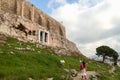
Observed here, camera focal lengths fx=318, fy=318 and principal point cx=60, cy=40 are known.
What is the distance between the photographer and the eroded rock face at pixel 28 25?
56.1 m

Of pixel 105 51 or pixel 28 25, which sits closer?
pixel 28 25

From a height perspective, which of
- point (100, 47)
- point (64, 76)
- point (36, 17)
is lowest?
point (64, 76)

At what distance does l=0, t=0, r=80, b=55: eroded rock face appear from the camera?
5611 centimetres

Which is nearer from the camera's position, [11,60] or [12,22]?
[11,60]

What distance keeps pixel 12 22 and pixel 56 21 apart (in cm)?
3465

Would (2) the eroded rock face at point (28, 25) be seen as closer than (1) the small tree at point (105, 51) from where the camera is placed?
Yes

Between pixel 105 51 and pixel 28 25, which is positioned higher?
pixel 28 25

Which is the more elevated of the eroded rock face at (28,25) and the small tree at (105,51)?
the eroded rock face at (28,25)

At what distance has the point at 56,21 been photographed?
9194 cm

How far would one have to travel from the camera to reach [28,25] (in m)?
63.2

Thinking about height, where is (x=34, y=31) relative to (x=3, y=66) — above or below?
above

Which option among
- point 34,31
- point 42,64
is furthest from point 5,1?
point 42,64

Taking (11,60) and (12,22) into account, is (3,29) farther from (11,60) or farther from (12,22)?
(11,60)

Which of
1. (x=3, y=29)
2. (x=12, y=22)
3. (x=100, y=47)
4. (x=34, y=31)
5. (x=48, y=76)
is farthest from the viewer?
(x=100, y=47)
